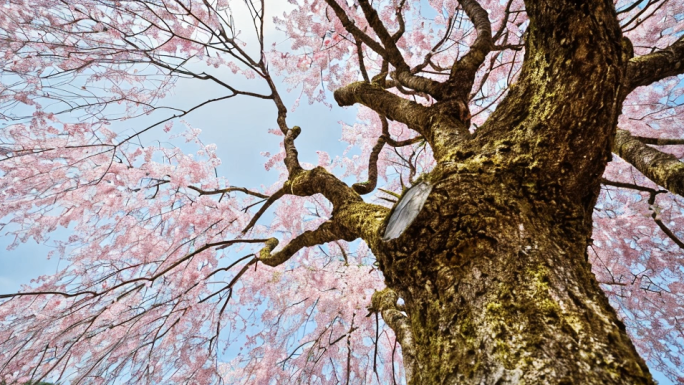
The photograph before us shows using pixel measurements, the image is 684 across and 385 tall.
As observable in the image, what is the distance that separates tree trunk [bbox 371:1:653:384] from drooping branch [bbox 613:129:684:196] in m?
1.11

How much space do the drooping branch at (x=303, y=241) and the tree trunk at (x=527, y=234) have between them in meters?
1.16

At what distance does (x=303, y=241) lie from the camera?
2.99 m

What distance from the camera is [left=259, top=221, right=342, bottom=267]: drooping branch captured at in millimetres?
2508

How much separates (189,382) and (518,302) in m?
4.78

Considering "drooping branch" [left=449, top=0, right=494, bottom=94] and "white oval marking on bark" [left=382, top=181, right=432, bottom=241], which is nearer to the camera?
"white oval marking on bark" [left=382, top=181, right=432, bottom=241]

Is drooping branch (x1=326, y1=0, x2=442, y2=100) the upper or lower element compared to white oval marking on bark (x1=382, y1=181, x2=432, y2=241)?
upper

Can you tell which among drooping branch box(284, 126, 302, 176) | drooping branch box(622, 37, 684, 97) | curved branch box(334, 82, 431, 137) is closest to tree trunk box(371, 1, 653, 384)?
curved branch box(334, 82, 431, 137)

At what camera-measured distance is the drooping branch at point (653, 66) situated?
1.97 meters

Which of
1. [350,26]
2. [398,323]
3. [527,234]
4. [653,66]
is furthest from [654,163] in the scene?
[350,26]

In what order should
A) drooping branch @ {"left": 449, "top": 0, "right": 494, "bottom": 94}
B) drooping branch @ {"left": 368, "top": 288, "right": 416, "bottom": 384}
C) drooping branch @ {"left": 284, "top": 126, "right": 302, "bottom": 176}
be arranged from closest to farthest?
drooping branch @ {"left": 368, "top": 288, "right": 416, "bottom": 384}
drooping branch @ {"left": 449, "top": 0, "right": 494, "bottom": 94}
drooping branch @ {"left": 284, "top": 126, "right": 302, "bottom": 176}

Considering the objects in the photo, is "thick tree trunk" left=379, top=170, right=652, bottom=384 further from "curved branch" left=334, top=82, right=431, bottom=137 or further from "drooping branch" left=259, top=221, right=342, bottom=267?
"drooping branch" left=259, top=221, right=342, bottom=267

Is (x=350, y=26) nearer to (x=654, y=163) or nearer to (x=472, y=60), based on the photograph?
(x=472, y=60)

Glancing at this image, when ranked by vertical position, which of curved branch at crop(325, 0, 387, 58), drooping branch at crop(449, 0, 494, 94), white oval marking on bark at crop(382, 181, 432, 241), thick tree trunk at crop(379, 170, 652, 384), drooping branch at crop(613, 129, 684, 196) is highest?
curved branch at crop(325, 0, 387, 58)

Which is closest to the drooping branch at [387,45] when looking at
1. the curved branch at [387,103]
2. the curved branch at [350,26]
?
the curved branch at [350,26]
